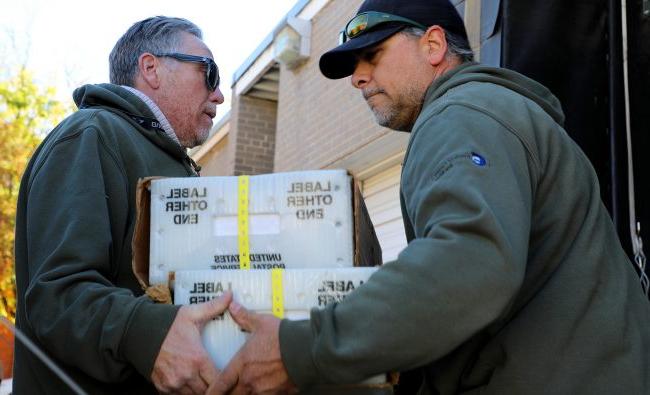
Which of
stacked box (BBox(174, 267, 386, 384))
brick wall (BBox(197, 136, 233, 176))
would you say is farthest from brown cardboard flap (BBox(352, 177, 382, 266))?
brick wall (BBox(197, 136, 233, 176))

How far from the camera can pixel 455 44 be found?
8.91ft

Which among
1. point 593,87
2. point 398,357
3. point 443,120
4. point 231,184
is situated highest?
point 593,87

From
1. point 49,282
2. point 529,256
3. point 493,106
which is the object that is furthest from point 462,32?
point 49,282

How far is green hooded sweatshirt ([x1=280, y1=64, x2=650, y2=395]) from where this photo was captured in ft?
6.06

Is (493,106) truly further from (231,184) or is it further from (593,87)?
(593,87)

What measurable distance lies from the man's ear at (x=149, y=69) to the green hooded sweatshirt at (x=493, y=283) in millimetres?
1406

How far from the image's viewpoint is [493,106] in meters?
2.16

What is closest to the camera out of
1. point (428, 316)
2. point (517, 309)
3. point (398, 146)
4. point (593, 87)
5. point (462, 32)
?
point (428, 316)

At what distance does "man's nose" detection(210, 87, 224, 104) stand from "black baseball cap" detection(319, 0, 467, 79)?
0.79 m

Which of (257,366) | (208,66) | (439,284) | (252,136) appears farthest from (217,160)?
(439,284)

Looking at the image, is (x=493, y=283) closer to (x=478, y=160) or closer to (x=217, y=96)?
(x=478, y=160)

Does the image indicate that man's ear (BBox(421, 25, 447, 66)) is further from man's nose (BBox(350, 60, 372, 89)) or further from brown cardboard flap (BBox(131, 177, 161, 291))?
brown cardboard flap (BBox(131, 177, 161, 291))

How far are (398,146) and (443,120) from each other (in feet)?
19.8

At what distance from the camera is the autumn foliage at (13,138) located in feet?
61.0
